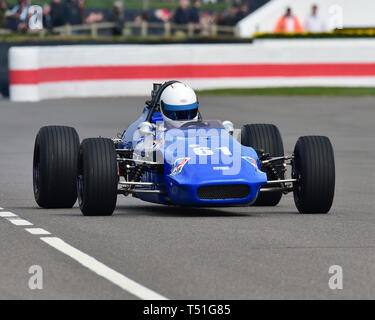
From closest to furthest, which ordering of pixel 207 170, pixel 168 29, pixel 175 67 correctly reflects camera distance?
1. pixel 207 170
2. pixel 175 67
3. pixel 168 29

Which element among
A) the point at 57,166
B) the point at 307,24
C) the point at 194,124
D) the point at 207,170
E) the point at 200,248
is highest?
the point at 194,124

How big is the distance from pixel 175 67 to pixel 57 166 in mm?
21581

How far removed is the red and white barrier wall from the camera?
3366 cm

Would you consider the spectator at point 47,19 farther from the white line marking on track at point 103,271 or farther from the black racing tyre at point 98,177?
the white line marking on track at point 103,271

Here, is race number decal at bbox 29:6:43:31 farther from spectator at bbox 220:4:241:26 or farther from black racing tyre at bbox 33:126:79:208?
black racing tyre at bbox 33:126:79:208

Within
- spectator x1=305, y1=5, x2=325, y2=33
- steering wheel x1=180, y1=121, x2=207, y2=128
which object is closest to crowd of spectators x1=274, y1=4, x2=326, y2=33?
spectator x1=305, y1=5, x2=325, y2=33

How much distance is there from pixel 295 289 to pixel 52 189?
542 centimetres

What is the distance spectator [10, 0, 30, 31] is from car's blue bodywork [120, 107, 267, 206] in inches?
1061

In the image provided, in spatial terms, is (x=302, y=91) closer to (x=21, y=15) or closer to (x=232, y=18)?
(x=21, y=15)

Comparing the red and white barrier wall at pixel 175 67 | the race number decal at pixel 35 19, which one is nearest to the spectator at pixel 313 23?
the red and white barrier wall at pixel 175 67

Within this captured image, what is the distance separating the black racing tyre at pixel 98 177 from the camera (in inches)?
508

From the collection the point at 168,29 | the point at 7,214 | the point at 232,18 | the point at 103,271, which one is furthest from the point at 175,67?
the point at 103,271

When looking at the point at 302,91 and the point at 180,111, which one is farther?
the point at 302,91

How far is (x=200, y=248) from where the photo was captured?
11.0 metres
